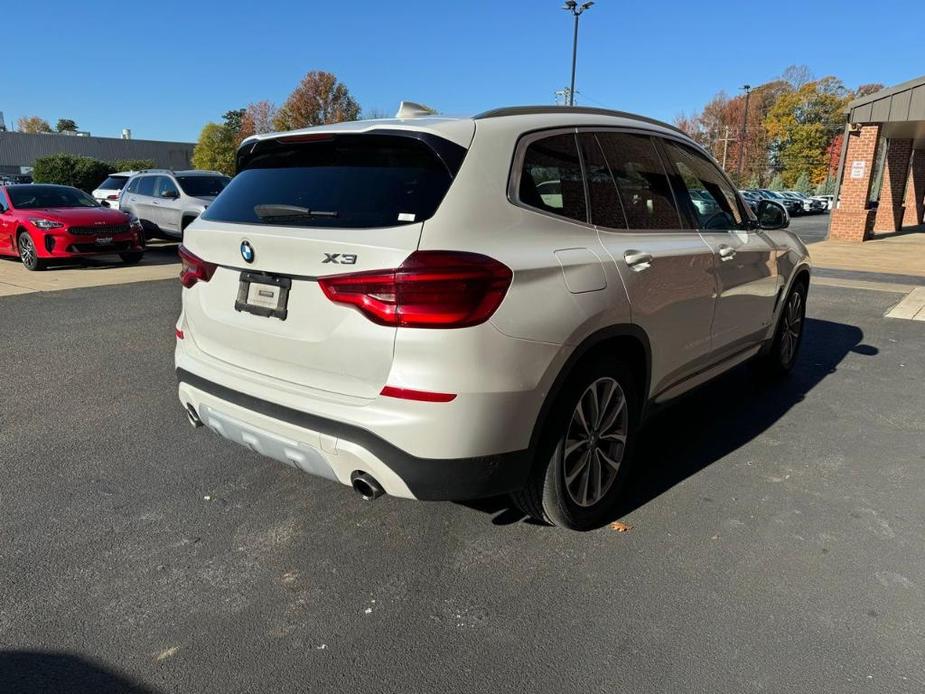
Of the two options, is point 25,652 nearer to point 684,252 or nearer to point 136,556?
point 136,556

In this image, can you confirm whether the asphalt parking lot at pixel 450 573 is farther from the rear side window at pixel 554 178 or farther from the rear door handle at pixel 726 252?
the rear side window at pixel 554 178

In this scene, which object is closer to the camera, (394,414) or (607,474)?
(394,414)

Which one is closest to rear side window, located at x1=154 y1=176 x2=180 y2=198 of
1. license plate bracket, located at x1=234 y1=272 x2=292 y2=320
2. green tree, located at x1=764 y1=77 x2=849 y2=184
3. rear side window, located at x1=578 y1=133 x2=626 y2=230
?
license plate bracket, located at x1=234 y1=272 x2=292 y2=320

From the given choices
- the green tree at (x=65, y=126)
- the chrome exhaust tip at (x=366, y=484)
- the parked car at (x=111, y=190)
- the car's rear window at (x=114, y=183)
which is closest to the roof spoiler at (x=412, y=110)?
the chrome exhaust tip at (x=366, y=484)

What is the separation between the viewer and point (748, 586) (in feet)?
8.96

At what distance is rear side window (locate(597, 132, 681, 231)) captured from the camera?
3.27m

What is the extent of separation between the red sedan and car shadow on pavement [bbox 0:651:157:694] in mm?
10767

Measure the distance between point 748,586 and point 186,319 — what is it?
109 inches

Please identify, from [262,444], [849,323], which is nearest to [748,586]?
[262,444]

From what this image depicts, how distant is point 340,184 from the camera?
9.01 ft

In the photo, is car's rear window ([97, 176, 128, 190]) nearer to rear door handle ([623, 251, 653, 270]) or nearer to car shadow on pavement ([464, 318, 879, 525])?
car shadow on pavement ([464, 318, 879, 525])

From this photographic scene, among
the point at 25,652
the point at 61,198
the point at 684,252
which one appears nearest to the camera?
the point at 25,652

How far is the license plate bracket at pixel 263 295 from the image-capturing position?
A: 105 inches

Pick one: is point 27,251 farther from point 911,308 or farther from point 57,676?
point 911,308
